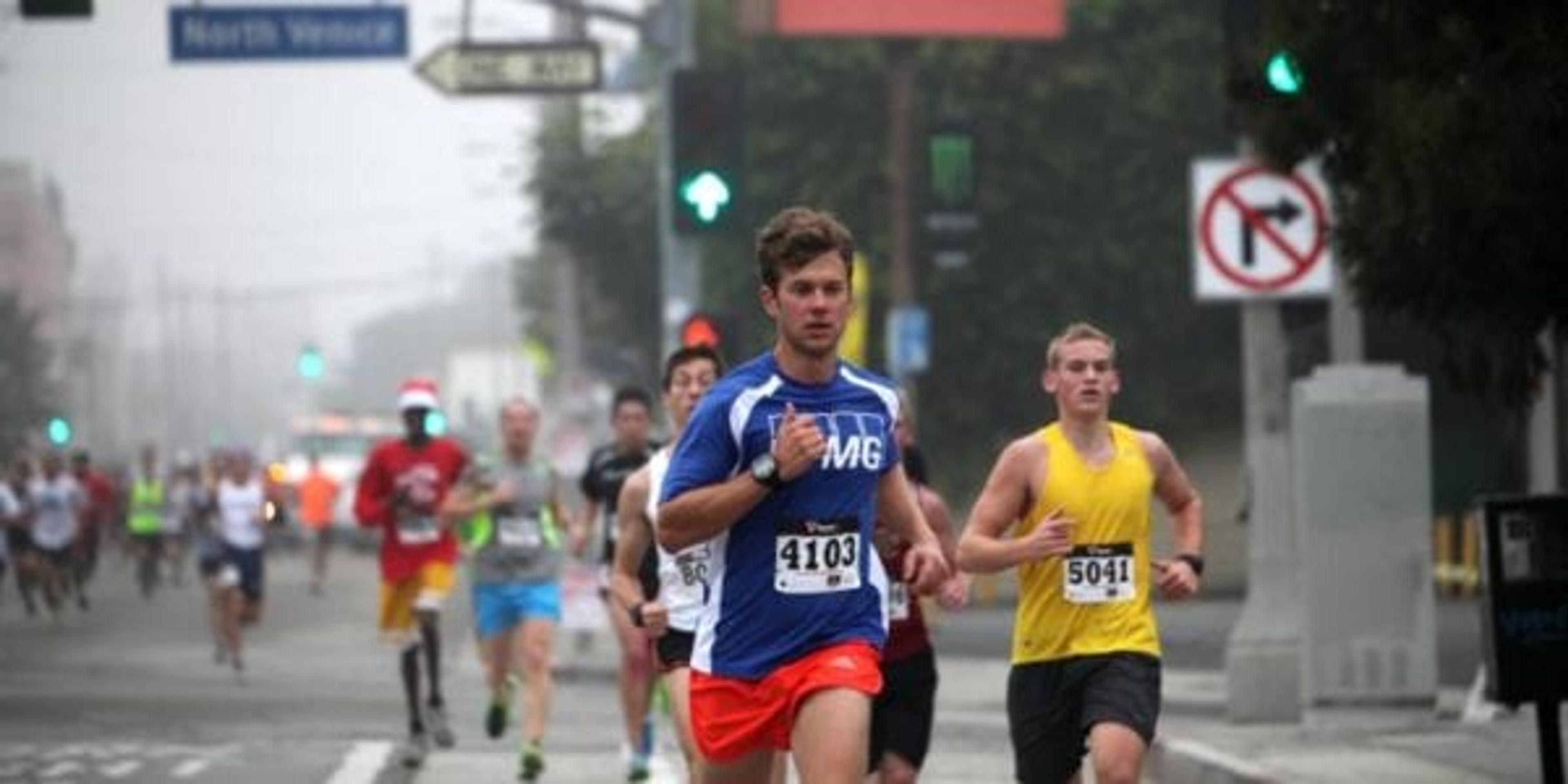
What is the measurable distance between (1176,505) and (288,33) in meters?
22.3

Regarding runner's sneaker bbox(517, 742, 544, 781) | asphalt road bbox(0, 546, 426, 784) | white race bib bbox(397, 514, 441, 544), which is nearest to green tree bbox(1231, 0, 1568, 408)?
runner's sneaker bbox(517, 742, 544, 781)

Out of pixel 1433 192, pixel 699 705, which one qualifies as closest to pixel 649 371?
pixel 1433 192

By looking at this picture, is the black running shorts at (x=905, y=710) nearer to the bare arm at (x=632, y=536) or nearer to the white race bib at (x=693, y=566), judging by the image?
the white race bib at (x=693, y=566)

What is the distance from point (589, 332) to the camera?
8200cm

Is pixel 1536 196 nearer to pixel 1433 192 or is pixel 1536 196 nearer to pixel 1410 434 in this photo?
pixel 1433 192

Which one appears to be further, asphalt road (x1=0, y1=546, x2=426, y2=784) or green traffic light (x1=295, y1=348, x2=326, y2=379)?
green traffic light (x1=295, y1=348, x2=326, y2=379)

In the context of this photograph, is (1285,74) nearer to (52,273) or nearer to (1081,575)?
(1081,575)

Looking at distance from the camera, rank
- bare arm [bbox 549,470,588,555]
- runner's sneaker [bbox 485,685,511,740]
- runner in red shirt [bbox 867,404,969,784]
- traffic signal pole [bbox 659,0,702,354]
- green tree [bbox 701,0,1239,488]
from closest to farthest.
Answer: runner in red shirt [bbox 867,404,969,784]
bare arm [bbox 549,470,588,555]
runner's sneaker [bbox 485,685,511,740]
traffic signal pole [bbox 659,0,702,354]
green tree [bbox 701,0,1239,488]

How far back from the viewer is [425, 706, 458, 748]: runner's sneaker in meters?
21.9

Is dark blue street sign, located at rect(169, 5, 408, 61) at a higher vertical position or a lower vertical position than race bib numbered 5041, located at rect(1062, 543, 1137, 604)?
higher

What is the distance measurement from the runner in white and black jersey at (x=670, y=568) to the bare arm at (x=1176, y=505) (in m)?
1.51

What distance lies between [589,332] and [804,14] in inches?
1465

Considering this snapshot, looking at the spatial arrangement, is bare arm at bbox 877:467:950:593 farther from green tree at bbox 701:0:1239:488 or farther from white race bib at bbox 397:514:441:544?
green tree at bbox 701:0:1239:488

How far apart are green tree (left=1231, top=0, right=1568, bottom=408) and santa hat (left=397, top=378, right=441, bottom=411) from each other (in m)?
5.17
